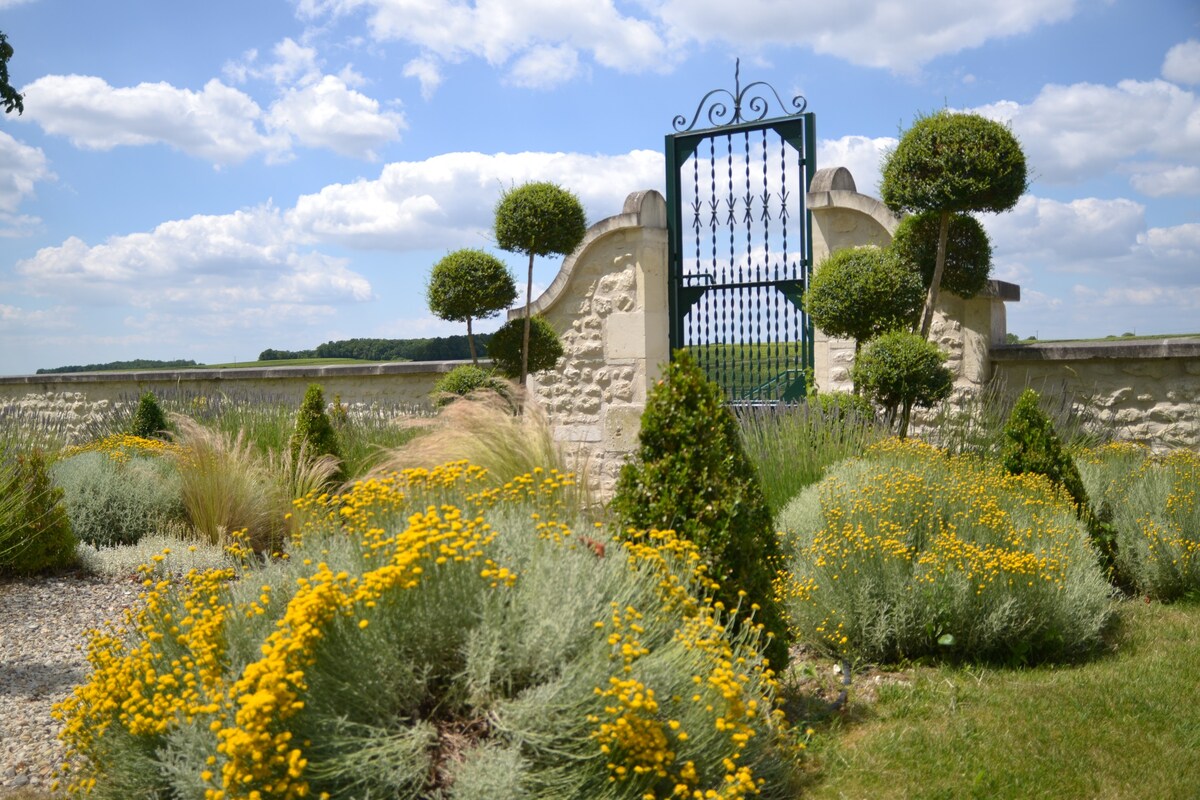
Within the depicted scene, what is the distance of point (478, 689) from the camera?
239 centimetres

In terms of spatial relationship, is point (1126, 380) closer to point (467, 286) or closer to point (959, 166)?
point (959, 166)

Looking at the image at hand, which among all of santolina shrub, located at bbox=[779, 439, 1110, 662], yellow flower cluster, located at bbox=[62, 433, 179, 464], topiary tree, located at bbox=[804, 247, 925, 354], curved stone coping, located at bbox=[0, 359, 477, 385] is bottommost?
santolina shrub, located at bbox=[779, 439, 1110, 662]

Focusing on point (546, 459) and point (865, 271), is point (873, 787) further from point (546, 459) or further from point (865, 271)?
point (865, 271)

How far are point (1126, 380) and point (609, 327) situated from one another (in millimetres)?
4917

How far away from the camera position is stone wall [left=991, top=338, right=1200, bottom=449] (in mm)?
7801

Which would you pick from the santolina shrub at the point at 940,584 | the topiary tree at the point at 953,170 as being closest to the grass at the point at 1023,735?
the santolina shrub at the point at 940,584

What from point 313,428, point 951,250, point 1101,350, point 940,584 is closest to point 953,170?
point 951,250

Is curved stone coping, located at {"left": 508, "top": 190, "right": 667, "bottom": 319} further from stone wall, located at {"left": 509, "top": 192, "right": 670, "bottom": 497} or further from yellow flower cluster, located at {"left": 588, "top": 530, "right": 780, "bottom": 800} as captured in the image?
yellow flower cluster, located at {"left": 588, "top": 530, "right": 780, "bottom": 800}

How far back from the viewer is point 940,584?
4.21 meters

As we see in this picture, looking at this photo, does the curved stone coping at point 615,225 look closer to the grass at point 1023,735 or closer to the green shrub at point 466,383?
the green shrub at point 466,383

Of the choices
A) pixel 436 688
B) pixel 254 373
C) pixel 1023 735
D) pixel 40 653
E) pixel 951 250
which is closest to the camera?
pixel 436 688

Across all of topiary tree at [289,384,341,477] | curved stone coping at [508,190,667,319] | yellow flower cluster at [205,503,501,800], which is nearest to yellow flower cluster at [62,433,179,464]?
topiary tree at [289,384,341,477]

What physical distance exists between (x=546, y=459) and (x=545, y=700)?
3.78 meters

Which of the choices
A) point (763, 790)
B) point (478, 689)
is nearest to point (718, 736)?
point (763, 790)
